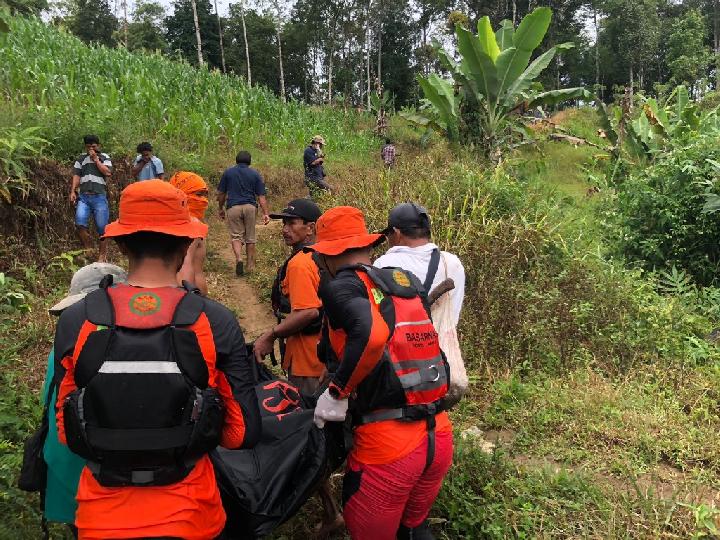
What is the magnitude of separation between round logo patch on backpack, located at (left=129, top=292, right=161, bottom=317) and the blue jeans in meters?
5.51

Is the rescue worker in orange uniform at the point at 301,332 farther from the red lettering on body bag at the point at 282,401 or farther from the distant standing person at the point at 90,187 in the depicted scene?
the distant standing person at the point at 90,187

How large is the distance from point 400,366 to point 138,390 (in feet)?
3.61

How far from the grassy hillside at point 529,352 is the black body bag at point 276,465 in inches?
36.6

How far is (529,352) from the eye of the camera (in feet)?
15.7

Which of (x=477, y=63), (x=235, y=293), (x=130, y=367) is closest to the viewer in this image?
(x=130, y=367)

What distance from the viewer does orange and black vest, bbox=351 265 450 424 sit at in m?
2.18

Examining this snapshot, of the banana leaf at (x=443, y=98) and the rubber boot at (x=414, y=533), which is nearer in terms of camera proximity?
the rubber boot at (x=414, y=533)

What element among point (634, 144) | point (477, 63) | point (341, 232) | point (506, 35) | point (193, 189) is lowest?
point (341, 232)

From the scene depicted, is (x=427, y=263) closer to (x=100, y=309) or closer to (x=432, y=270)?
(x=432, y=270)

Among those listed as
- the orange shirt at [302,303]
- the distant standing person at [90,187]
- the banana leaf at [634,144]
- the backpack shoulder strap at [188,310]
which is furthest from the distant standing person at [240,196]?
the banana leaf at [634,144]

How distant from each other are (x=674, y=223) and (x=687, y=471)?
4.06m

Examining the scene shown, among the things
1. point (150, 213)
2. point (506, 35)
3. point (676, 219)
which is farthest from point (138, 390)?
point (506, 35)

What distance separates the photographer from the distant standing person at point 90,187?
6.35 metres

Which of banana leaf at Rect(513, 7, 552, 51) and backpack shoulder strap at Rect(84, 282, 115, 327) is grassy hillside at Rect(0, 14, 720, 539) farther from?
banana leaf at Rect(513, 7, 552, 51)
